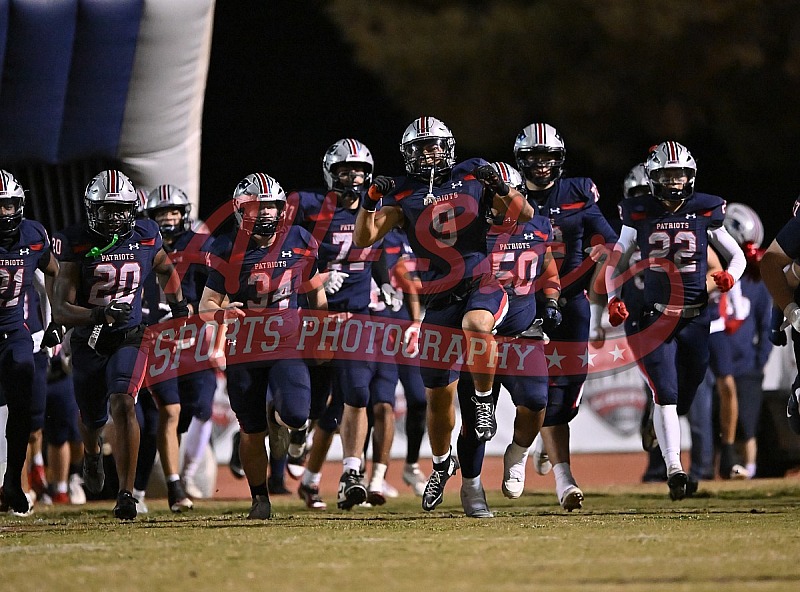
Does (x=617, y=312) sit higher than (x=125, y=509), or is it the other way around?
(x=617, y=312)

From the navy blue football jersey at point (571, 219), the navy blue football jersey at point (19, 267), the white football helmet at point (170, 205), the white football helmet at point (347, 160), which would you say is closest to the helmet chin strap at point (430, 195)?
the navy blue football jersey at point (571, 219)

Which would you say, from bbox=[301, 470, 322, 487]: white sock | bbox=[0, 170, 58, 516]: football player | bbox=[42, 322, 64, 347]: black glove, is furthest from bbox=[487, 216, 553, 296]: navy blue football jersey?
bbox=[0, 170, 58, 516]: football player

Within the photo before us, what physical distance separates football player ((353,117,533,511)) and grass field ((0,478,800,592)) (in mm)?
549

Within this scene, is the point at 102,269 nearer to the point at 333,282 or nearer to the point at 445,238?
the point at 333,282

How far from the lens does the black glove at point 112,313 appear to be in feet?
26.8

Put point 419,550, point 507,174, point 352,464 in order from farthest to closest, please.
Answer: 1. point 352,464
2. point 507,174
3. point 419,550

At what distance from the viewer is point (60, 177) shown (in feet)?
37.8

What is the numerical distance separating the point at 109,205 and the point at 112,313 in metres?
0.65

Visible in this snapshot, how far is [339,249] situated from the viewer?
367 inches

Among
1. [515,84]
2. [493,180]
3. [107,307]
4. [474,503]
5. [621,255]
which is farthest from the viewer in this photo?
[515,84]

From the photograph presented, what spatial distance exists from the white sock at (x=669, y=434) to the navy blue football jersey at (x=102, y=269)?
3.11 meters

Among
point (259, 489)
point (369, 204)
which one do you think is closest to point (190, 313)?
point (259, 489)

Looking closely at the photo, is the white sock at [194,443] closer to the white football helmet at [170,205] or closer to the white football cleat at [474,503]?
the white football helmet at [170,205]

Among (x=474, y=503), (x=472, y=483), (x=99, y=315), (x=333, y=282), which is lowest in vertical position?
(x=474, y=503)
